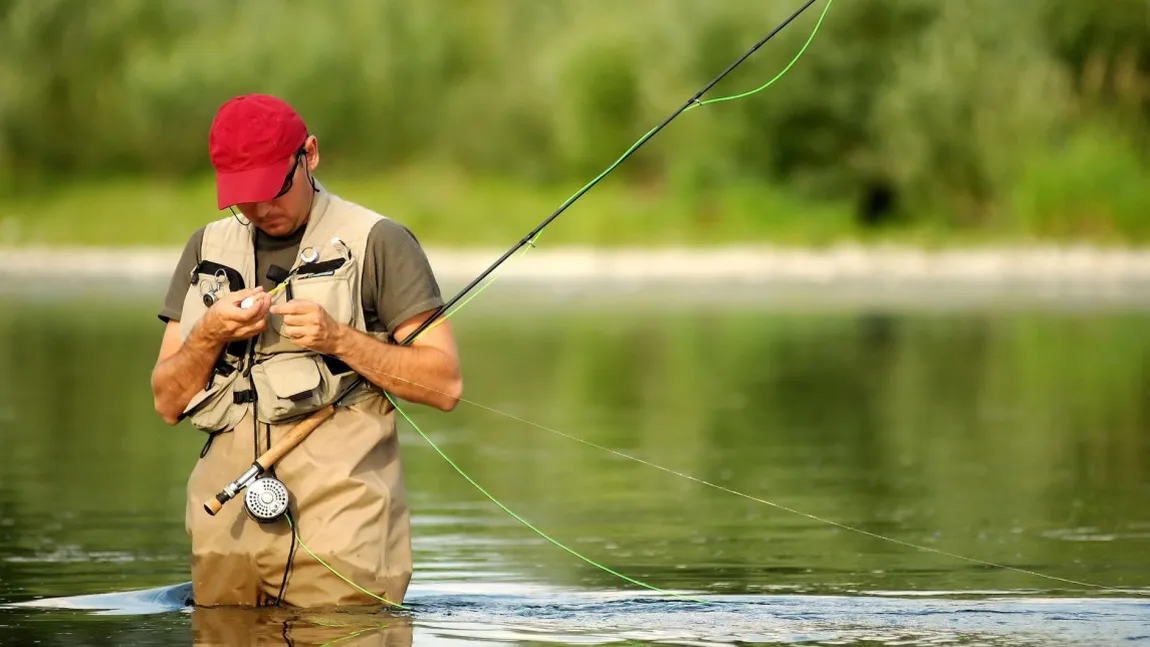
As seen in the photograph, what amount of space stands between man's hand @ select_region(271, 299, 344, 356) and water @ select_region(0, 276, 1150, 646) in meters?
0.78

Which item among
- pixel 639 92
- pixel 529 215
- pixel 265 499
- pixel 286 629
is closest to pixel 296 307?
pixel 265 499

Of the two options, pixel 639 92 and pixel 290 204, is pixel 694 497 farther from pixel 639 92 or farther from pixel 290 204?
pixel 639 92

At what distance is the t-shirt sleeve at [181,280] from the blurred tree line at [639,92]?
23553mm

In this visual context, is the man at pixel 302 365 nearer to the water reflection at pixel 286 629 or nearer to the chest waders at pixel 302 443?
the chest waders at pixel 302 443

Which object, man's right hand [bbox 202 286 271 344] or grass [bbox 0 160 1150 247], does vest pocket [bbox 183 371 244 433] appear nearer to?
man's right hand [bbox 202 286 271 344]

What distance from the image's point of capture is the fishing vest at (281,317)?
518cm

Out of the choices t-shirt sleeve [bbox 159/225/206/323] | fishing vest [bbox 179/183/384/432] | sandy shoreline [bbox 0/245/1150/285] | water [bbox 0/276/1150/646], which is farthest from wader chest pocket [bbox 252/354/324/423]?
sandy shoreline [bbox 0/245/1150/285]

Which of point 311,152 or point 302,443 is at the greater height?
point 311,152

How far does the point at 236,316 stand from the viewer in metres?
4.98

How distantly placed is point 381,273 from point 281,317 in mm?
255

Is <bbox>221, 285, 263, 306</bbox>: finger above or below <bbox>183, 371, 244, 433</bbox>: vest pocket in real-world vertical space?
above

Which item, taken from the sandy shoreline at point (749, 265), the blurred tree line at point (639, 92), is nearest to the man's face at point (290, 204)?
the sandy shoreline at point (749, 265)

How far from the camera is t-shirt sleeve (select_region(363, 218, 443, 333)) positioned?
5.20 metres

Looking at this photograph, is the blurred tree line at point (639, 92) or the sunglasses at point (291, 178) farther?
the blurred tree line at point (639, 92)
